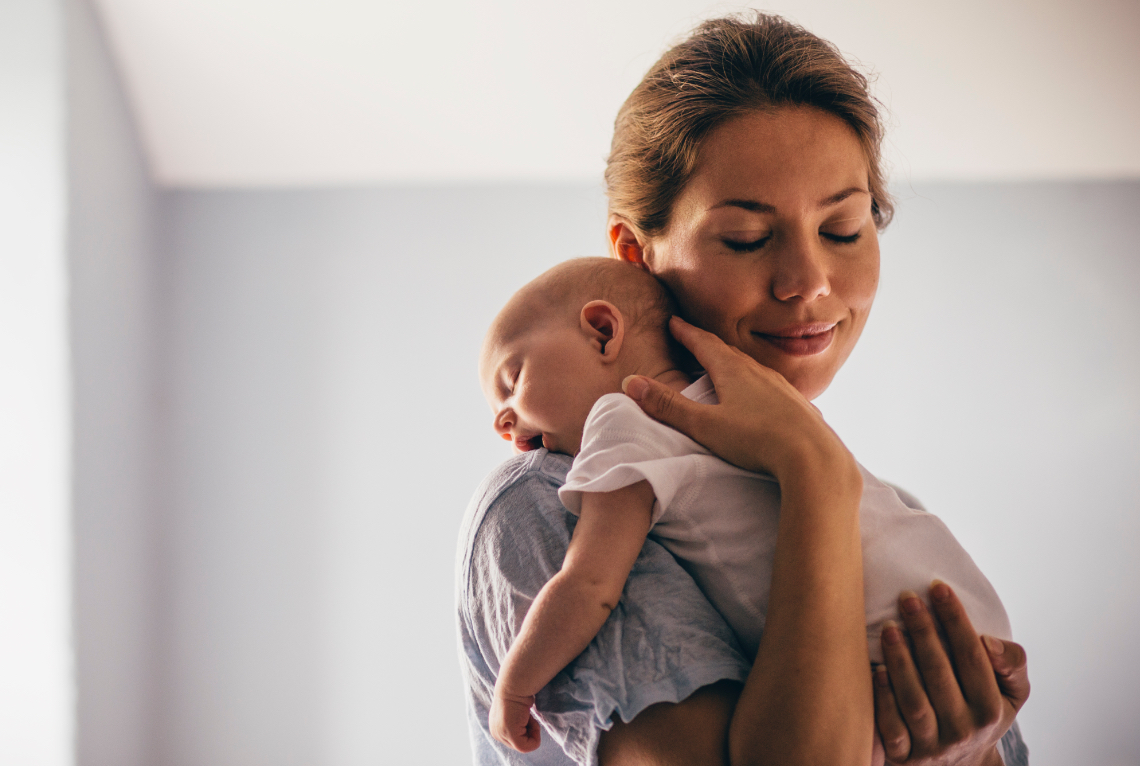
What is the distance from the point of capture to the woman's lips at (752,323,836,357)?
0.94 metres

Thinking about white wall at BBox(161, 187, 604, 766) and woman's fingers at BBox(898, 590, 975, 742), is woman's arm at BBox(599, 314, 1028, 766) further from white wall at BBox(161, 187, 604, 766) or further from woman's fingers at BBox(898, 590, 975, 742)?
white wall at BBox(161, 187, 604, 766)

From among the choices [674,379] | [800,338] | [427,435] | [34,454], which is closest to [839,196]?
[800,338]

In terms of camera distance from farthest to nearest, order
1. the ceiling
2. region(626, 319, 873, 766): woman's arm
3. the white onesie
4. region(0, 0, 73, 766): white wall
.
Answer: the ceiling, region(0, 0, 73, 766): white wall, the white onesie, region(626, 319, 873, 766): woman's arm

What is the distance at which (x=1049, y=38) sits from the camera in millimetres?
2561

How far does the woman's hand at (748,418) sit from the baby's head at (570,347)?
0.30ft

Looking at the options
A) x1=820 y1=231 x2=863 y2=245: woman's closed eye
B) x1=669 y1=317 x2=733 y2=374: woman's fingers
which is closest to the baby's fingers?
x1=669 y1=317 x2=733 y2=374: woman's fingers

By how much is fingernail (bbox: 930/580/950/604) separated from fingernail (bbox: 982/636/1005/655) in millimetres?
74

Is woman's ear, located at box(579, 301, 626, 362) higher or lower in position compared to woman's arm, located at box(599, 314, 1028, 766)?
higher

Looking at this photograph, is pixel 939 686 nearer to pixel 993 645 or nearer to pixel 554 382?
pixel 993 645

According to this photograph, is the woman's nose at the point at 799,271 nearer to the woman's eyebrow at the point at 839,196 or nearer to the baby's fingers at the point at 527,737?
the woman's eyebrow at the point at 839,196

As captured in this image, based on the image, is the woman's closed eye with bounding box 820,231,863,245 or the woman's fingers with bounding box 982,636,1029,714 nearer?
the woman's fingers with bounding box 982,636,1029,714

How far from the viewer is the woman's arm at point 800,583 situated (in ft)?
2.07

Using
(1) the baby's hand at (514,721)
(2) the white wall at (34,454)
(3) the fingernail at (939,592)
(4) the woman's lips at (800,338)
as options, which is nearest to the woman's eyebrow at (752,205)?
(4) the woman's lips at (800,338)

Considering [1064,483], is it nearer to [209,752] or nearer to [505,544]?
[505,544]
